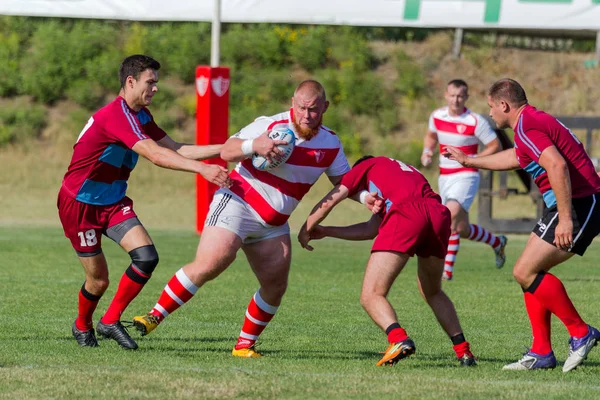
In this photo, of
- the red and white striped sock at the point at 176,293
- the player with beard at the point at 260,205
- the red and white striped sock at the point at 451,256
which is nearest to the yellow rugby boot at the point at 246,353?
the player with beard at the point at 260,205

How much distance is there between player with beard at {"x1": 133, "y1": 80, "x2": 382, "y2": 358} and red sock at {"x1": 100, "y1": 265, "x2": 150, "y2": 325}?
371 mm

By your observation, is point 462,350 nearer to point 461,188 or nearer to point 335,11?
point 461,188

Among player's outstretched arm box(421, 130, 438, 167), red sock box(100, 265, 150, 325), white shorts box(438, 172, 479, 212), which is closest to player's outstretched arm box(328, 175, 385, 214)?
red sock box(100, 265, 150, 325)

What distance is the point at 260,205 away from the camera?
7270mm

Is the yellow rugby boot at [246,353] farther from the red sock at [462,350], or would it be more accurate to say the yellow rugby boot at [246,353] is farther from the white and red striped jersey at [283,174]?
the red sock at [462,350]

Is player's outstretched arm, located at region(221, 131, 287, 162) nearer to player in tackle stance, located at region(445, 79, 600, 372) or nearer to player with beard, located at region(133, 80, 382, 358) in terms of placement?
player with beard, located at region(133, 80, 382, 358)

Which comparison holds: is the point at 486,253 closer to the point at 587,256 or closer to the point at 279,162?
the point at 587,256

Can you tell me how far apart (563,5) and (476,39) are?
5.07 meters

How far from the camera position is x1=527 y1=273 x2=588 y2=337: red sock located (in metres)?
7.02

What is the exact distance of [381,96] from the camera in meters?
26.7

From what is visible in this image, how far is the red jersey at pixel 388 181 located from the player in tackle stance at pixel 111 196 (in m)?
0.95

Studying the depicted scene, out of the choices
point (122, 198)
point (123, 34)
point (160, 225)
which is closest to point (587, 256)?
point (160, 225)

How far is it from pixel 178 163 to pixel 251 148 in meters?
0.49

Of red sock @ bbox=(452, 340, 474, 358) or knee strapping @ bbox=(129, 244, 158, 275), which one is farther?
knee strapping @ bbox=(129, 244, 158, 275)
